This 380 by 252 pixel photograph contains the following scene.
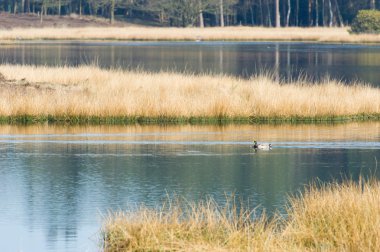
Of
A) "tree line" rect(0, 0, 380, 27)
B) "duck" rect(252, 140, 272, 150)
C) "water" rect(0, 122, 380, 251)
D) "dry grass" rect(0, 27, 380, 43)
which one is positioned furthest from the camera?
"tree line" rect(0, 0, 380, 27)

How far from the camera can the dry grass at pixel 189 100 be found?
29.1 metres

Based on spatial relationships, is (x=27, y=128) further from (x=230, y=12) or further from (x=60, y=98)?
(x=230, y=12)

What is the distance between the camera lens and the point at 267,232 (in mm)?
12812

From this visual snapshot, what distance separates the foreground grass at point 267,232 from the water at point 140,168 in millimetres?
993

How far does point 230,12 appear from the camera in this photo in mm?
119000

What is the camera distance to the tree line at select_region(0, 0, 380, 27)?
382 ft

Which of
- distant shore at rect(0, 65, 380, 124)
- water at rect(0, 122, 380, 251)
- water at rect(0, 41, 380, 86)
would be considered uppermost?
distant shore at rect(0, 65, 380, 124)

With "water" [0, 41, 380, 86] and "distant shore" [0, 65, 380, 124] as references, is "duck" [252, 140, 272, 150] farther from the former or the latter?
"water" [0, 41, 380, 86]

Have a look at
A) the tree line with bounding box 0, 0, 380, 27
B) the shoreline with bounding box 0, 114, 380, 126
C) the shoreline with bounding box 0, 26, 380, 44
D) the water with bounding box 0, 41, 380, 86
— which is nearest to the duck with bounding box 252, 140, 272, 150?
the shoreline with bounding box 0, 114, 380, 126

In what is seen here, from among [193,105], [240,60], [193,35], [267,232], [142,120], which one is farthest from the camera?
[193,35]

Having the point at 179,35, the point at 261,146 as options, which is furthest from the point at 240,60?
the point at 261,146

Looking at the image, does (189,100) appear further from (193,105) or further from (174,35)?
(174,35)

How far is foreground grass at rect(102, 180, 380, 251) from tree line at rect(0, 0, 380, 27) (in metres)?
98.5

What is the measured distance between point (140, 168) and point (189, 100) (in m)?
8.23
